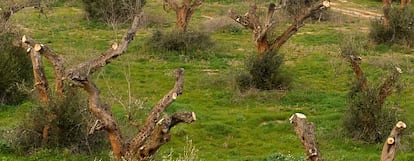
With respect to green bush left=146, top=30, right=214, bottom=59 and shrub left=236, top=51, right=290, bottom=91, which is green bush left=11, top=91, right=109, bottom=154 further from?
green bush left=146, top=30, right=214, bottom=59

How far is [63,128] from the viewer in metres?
15.2

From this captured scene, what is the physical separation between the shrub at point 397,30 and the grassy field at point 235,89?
1.78 ft

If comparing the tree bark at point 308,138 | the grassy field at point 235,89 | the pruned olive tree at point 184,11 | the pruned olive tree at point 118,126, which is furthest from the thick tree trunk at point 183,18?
the tree bark at point 308,138

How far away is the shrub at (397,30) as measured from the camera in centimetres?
3014

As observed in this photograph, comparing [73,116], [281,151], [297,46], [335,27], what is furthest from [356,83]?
[335,27]

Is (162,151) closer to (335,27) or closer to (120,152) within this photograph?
(120,152)

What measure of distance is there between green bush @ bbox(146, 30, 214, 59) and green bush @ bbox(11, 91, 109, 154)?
41.1ft

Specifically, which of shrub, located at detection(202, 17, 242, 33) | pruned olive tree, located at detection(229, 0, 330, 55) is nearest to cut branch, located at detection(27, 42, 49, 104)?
pruned olive tree, located at detection(229, 0, 330, 55)

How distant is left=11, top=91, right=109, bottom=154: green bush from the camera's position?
15008mm

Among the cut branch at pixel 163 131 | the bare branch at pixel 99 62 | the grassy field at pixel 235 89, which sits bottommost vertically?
the grassy field at pixel 235 89

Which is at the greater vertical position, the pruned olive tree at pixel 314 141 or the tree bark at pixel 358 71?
the pruned olive tree at pixel 314 141

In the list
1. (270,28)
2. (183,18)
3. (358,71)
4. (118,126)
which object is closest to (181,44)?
(183,18)

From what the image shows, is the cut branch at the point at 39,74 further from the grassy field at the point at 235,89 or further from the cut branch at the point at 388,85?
the cut branch at the point at 388,85

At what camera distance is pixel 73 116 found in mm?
15156
